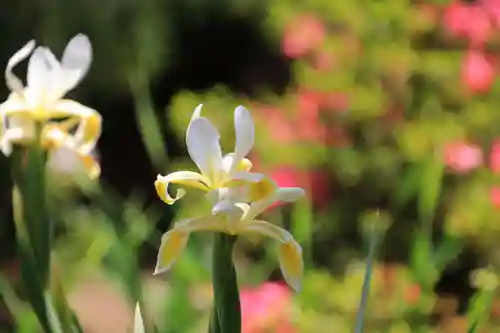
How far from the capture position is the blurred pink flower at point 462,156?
1521 millimetres

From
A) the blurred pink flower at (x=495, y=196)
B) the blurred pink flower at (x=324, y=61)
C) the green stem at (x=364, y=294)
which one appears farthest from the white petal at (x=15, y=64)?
the blurred pink flower at (x=324, y=61)

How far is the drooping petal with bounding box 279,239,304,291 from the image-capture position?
1.44 ft

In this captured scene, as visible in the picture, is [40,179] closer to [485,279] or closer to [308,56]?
[485,279]

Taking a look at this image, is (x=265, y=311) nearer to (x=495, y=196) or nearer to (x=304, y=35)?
(x=495, y=196)

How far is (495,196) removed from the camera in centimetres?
147

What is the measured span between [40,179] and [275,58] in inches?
129

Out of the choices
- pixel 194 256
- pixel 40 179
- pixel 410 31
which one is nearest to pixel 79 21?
pixel 410 31

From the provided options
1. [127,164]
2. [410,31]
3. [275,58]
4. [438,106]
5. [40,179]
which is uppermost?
[40,179]

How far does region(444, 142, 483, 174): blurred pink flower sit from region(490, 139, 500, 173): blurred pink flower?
24 mm

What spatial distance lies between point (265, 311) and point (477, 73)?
0.73m

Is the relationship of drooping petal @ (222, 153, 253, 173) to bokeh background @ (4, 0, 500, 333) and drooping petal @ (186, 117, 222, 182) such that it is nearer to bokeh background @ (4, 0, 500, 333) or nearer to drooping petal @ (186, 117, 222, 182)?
drooping petal @ (186, 117, 222, 182)

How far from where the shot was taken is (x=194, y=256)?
809 mm

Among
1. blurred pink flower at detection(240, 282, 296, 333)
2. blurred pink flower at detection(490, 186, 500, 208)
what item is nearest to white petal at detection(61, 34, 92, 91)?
blurred pink flower at detection(240, 282, 296, 333)

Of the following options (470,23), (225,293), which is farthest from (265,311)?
(470,23)
